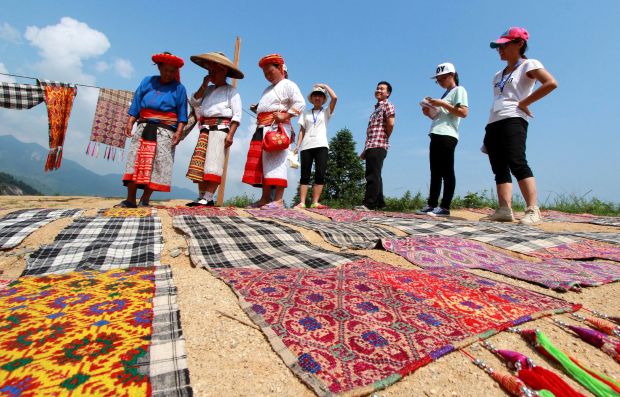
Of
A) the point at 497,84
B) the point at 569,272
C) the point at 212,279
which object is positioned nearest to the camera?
the point at 212,279

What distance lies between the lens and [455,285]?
1.52 meters

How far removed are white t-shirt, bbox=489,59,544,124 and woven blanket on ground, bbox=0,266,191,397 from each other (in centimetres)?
350

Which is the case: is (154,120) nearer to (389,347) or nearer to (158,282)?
(158,282)

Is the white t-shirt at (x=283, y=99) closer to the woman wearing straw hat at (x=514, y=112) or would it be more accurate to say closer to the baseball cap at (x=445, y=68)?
the baseball cap at (x=445, y=68)

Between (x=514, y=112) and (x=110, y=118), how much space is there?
285 inches

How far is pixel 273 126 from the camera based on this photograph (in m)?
4.27

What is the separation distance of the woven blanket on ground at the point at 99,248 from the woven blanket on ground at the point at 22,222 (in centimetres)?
25

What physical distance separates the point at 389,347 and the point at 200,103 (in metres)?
4.10

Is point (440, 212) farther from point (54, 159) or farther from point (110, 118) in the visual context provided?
point (110, 118)

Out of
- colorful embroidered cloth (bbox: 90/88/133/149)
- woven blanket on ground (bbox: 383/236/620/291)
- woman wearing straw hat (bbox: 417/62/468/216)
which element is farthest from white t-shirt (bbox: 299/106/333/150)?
colorful embroidered cloth (bbox: 90/88/133/149)

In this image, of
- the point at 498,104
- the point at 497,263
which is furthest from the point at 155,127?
the point at 498,104

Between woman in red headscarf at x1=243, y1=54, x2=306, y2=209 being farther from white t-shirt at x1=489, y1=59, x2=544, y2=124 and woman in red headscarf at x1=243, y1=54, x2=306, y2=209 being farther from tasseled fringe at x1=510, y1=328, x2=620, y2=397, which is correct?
tasseled fringe at x1=510, y1=328, x2=620, y2=397

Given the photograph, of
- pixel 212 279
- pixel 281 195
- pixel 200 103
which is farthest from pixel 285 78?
pixel 212 279

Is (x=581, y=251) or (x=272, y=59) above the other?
(x=272, y=59)
